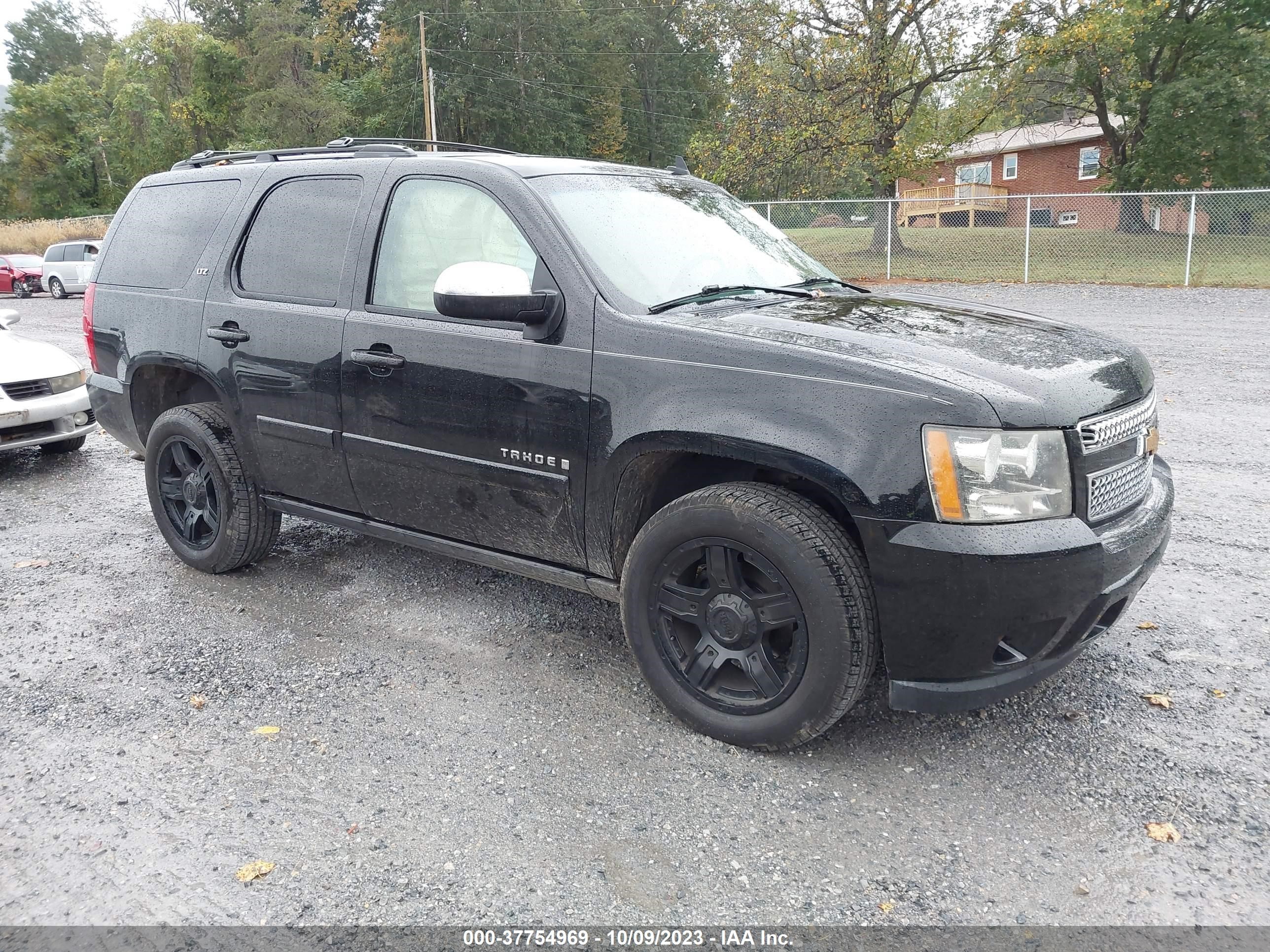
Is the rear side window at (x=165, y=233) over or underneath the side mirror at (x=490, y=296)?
over

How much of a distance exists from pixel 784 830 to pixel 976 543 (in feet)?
3.29

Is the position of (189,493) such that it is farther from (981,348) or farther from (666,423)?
(981,348)

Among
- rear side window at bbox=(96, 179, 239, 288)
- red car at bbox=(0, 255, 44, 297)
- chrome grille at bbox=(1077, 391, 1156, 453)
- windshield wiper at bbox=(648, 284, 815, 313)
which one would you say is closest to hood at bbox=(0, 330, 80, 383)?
→ rear side window at bbox=(96, 179, 239, 288)

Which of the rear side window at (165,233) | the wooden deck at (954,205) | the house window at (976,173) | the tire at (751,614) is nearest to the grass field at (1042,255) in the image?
the wooden deck at (954,205)

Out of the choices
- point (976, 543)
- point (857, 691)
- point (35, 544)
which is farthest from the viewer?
point (35, 544)

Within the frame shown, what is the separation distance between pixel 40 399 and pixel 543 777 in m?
6.10

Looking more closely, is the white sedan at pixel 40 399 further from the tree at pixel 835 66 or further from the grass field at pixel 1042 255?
the tree at pixel 835 66

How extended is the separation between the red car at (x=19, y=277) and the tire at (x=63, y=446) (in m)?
23.0

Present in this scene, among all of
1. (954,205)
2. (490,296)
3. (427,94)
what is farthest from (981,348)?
(427,94)

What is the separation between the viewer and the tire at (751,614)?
2.97 m

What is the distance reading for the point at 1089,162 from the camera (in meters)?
44.5

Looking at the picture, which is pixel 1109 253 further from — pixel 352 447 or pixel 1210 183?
pixel 352 447

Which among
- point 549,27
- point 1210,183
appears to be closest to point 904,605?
point 1210,183

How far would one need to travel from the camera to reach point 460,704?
3.65 metres
